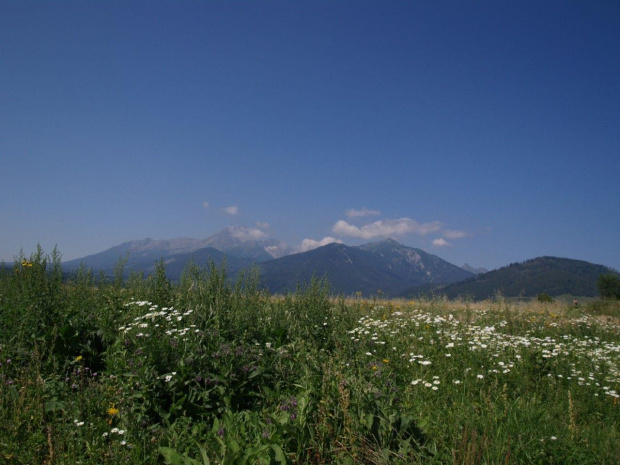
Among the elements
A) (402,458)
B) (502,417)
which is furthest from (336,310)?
(402,458)

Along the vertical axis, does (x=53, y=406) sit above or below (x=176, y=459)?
above

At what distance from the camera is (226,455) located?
2916mm

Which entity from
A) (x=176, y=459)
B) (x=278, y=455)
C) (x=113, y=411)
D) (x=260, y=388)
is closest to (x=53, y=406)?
(x=113, y=411)

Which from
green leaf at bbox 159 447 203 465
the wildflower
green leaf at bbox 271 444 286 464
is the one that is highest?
the wildflower

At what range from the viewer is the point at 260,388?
454 centimetres

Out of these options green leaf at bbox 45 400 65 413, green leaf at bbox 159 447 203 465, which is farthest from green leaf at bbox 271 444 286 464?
green leaf at bbox 45 400 65 413

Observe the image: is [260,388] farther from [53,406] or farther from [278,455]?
[53,406]

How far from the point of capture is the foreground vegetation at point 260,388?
329cm

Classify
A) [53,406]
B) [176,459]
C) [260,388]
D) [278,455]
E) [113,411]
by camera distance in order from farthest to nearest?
[260,388] → [53,406] → [113,411] → [176,459] → [278,455]

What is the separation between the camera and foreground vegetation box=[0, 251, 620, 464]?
3287mm

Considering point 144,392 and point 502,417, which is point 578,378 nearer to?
point 502,417

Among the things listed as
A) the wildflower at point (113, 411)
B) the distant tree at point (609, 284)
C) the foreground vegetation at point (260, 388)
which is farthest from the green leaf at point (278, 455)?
the distant tree at point (609, 284)

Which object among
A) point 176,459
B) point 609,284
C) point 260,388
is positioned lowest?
point 176,459

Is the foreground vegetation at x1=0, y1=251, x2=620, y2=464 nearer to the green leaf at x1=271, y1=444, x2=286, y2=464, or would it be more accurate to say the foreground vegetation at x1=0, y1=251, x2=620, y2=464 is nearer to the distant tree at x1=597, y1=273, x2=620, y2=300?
the green leaf at x1=271, y1=444, x2=286, y2=464
